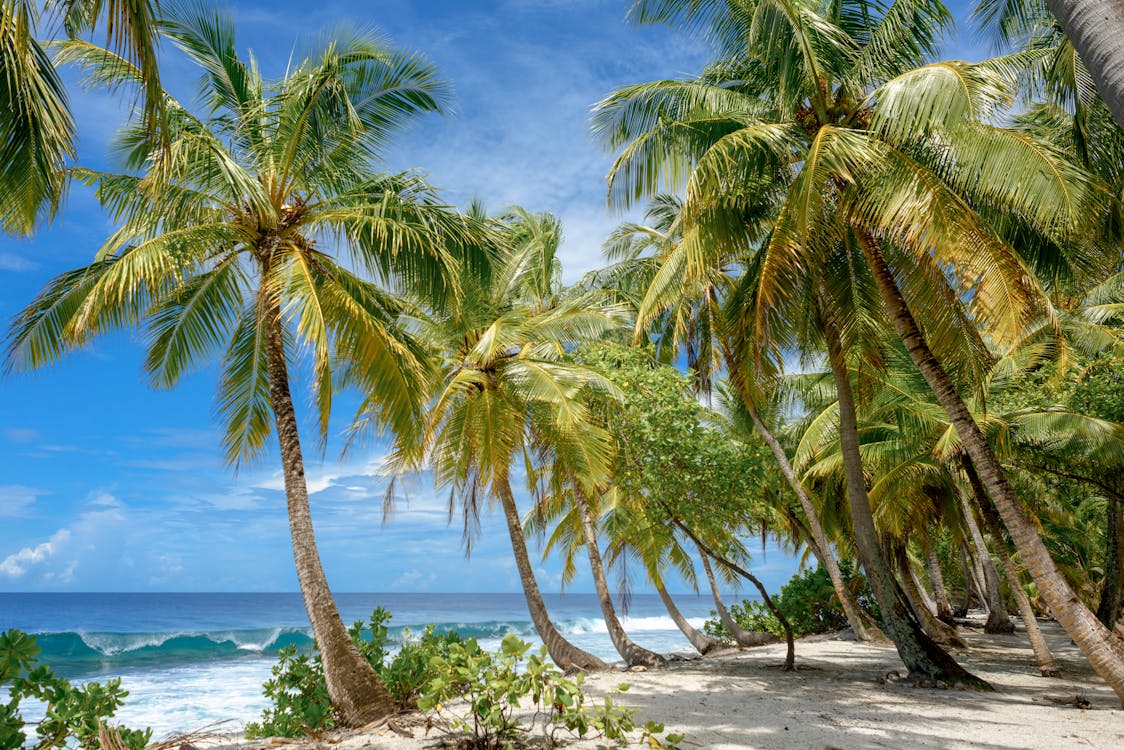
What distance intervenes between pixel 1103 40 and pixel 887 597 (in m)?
7.09

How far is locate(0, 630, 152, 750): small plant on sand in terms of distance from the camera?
4.73m

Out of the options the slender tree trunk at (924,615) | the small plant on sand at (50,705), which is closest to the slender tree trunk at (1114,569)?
the slender tree trunk at (924,615)

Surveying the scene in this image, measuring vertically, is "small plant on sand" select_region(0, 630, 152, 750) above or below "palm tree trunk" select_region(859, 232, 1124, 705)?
below

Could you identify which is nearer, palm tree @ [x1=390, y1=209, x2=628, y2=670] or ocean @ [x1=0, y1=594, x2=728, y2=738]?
palm tree @ [x1=390, y1=209, x2=628, y2=670]

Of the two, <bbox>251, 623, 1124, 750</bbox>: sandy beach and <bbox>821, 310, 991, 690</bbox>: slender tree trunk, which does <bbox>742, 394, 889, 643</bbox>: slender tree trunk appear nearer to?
<bbox>251, 623, 1124, 750</bbox>: sandy beach

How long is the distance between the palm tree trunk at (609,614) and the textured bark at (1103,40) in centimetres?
983

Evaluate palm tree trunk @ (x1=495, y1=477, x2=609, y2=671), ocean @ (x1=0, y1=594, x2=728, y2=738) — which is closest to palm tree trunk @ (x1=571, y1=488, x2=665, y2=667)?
palm tree trunk @ (x1=495, y1=477, x2=609, y2=671)

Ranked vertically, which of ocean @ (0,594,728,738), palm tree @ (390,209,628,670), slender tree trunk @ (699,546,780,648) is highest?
palm tree @ (390,209,628,670)

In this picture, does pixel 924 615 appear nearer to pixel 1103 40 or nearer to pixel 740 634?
pixel 740 634

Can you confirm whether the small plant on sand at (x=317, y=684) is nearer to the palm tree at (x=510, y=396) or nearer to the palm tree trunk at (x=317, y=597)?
the palm tree trunk at (x=317, y=597)

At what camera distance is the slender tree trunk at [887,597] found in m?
8.77

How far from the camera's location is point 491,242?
931cm

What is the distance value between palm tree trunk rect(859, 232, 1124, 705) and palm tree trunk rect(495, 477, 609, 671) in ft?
21.6

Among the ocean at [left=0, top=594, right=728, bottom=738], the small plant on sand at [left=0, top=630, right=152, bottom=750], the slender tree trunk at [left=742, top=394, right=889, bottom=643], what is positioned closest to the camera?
the small plant on sand at [left=0, top=630, right=152, bottom=750]
